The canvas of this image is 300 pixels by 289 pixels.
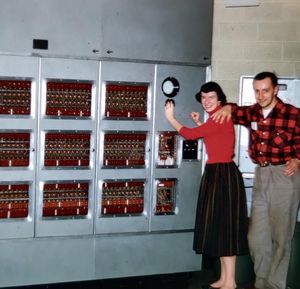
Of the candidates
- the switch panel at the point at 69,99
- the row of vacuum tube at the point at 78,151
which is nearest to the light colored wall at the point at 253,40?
the row of vacuum tube at the point at 78,151

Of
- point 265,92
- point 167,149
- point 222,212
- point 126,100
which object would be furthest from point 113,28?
point 222,212

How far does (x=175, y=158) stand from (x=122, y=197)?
527 millimetres

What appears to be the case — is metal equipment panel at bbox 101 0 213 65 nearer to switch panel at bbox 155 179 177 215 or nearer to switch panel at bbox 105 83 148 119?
switch panel at bbox 105 83 148 119

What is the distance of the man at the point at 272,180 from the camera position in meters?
3.38

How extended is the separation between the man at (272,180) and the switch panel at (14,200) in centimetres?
148

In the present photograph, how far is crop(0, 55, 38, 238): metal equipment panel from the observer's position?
366 centimetres

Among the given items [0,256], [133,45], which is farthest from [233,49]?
[0,256]

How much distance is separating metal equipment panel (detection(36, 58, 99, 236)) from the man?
990 millimetres

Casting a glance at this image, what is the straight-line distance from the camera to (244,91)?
4.30 meters

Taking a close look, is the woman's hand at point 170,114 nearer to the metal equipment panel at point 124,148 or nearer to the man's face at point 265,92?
the metal equipment panel at point 124,148

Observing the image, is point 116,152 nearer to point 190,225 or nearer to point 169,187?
point 169,187

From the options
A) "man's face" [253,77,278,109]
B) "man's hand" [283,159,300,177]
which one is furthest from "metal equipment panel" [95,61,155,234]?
"man's hand" [283,159,300,177]

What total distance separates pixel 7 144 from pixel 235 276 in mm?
1992

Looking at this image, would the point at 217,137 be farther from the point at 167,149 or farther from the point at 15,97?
the point at 15,97
